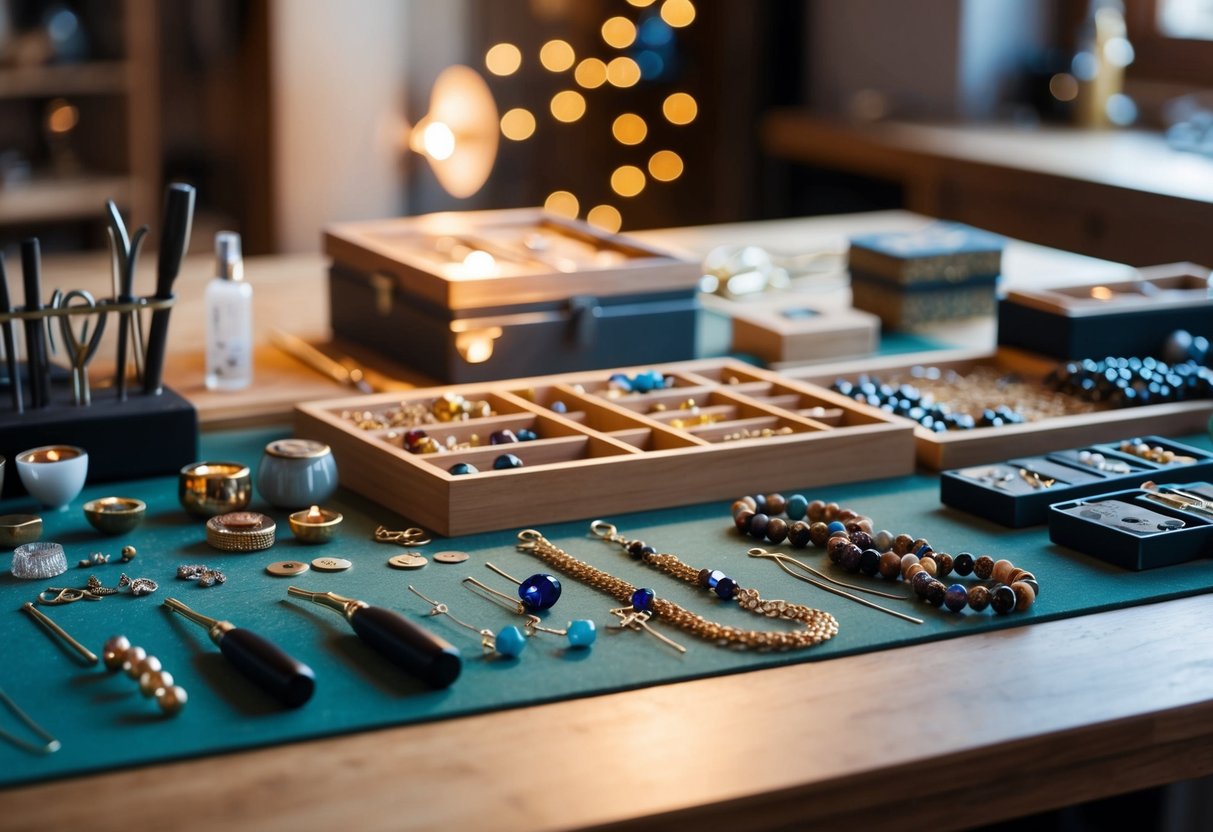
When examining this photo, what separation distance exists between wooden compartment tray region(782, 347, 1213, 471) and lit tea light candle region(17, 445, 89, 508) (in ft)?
2.94

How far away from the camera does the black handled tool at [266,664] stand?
1.15 meters

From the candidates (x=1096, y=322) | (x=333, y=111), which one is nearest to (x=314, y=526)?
(x=1096, y=322)

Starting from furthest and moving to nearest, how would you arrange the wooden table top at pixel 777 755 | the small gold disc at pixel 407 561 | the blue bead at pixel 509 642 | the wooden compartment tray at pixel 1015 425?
1. the wooden compartment tray at pixel 1015 425
2. the small gold disc at pixel 407 561
3. the blue bead at pixel 509 642
4. the wooden table top at pixel 777 755

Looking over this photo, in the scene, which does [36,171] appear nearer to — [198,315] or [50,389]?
[198,315]

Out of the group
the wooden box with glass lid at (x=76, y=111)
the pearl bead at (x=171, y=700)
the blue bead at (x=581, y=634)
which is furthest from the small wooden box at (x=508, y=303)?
the wooden box with glass lid at (x=76, y=111)

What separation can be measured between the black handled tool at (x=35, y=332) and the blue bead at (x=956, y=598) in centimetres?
103

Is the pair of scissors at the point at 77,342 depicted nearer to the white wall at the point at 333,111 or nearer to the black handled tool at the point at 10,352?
the black handled tool at the point at 10,352

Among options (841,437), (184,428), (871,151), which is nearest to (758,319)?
(841,437)

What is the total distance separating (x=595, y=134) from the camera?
504 cm

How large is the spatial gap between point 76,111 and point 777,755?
3944 millimetres

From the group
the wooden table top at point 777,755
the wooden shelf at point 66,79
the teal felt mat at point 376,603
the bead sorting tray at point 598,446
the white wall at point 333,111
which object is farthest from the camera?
the white wall at point 333,111

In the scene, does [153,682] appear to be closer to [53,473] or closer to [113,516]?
[113,516]

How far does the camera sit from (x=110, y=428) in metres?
1.72

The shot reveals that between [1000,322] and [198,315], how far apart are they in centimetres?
125
